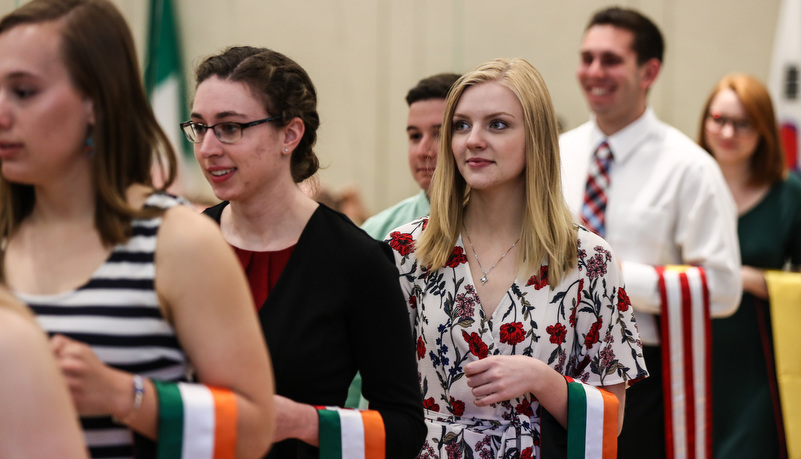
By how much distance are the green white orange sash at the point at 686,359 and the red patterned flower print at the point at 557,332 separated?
128cm

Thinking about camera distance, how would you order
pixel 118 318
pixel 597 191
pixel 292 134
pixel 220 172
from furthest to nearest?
pixel 597 191 < pixel 292 134 < pixel 220 172 < pixel 118 318

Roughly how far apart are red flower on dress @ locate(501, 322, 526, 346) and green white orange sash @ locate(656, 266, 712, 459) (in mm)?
1337

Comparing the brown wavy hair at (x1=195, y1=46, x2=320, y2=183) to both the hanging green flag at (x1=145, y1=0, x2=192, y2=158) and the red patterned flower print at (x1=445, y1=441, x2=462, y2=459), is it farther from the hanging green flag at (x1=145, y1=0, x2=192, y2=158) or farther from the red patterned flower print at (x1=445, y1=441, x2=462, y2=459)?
the hanging green flag at (x1=145, y1=0, x2=192, y2=158)

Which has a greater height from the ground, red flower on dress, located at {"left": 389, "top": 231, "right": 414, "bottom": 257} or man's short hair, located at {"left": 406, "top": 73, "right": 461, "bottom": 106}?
man's short hair, located at {"left": 406, "top": 73, "right": 461, "bottom": 106}

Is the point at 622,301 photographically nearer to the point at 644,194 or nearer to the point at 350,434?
the point at 350,434

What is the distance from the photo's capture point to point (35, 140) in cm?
156

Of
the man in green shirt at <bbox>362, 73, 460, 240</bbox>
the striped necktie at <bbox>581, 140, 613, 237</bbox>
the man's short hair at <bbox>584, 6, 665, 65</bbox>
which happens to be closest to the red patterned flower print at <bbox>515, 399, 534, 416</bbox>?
the man in green shirt at <bbox>362, 73, 460, 240</bbox>

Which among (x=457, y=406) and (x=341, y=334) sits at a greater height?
(x=341, y=334)

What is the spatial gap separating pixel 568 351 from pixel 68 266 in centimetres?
132

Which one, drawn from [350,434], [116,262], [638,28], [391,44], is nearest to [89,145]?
[116,262]

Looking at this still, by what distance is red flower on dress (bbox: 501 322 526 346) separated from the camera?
246cm

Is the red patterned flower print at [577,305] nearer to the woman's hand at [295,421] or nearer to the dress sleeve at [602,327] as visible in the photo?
the dress sleeve at [602,327]

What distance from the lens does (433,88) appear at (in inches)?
131

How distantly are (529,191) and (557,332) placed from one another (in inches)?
14.6
